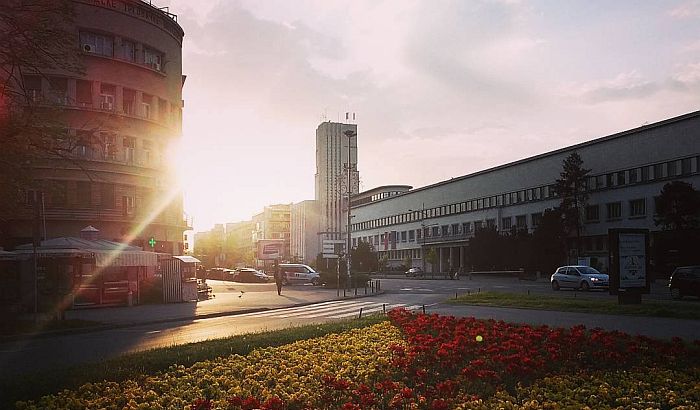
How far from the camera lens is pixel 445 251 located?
357 ft

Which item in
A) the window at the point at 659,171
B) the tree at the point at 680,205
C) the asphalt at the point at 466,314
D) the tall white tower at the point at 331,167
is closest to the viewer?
the asphalt at the point at 466,314

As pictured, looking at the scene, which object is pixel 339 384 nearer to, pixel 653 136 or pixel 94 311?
pixel 94 311

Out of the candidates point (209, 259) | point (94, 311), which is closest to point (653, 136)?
point (94, 311)

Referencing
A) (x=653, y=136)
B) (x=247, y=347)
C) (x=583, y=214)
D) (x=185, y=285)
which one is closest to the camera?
(x=247, y=347)

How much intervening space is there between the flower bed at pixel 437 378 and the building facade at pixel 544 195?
193ft

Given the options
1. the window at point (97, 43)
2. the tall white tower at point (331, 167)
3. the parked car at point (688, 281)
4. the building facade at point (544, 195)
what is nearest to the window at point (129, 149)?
the window at point (97, 43)

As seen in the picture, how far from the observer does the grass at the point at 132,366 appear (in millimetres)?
8919

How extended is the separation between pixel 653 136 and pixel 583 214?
13773 mm

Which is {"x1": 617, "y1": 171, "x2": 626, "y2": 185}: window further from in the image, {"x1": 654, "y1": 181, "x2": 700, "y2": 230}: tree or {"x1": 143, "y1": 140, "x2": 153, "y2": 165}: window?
{"x1": 143, "y1": 140, "x2": 153, "y2": 165}: window

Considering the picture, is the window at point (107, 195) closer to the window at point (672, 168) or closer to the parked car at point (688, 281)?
the parked car at point (688, 281)

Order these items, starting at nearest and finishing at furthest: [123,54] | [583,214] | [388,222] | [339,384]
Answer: [339,384] < [123,54] < [583,214] < [388,222]

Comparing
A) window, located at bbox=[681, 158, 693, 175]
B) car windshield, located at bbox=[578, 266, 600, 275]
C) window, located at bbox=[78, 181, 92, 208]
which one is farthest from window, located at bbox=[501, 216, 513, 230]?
window, located at bbox=[78, 181, 92, 208]

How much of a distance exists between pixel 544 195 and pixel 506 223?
9.79 meters

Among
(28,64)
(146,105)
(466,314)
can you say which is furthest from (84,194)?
(466,314)
